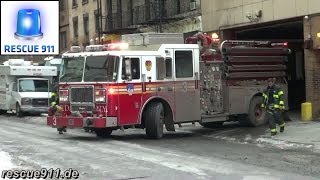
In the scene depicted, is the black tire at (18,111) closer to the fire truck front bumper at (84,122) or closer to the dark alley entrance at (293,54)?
the dark alley entrance at (293,54)

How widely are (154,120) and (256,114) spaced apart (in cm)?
522

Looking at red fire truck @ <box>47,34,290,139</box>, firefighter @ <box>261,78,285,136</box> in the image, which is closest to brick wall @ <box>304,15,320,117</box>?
red fire truck @ <box>47,34,290,139</box>

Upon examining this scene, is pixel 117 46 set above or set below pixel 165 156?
above

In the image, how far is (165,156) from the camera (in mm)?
12891

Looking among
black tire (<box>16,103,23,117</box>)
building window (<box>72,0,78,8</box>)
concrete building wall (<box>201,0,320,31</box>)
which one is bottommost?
black tire (<box>16,103,23,117</box>)

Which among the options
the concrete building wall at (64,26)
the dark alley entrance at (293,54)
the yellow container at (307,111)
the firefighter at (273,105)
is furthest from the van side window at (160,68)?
the concrete building wall at (64,26)

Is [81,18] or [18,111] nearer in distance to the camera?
[18,111]

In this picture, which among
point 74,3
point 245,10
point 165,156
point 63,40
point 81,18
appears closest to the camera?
point 165,156

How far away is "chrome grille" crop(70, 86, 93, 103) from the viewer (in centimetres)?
1645

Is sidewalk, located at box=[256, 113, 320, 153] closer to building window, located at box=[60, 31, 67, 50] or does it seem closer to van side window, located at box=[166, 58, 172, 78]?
van side window, located at box=[166, 58, 172, 78]

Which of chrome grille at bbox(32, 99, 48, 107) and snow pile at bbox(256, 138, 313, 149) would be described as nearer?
snow pile at bbox(256, 138, 313, 149)

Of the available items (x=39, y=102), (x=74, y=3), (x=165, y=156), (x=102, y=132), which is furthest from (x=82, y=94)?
(x=74, y=3)

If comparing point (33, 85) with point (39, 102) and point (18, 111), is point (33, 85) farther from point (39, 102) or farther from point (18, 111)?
point (18, 111)

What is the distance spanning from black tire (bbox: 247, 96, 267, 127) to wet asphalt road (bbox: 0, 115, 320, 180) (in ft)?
4.02
